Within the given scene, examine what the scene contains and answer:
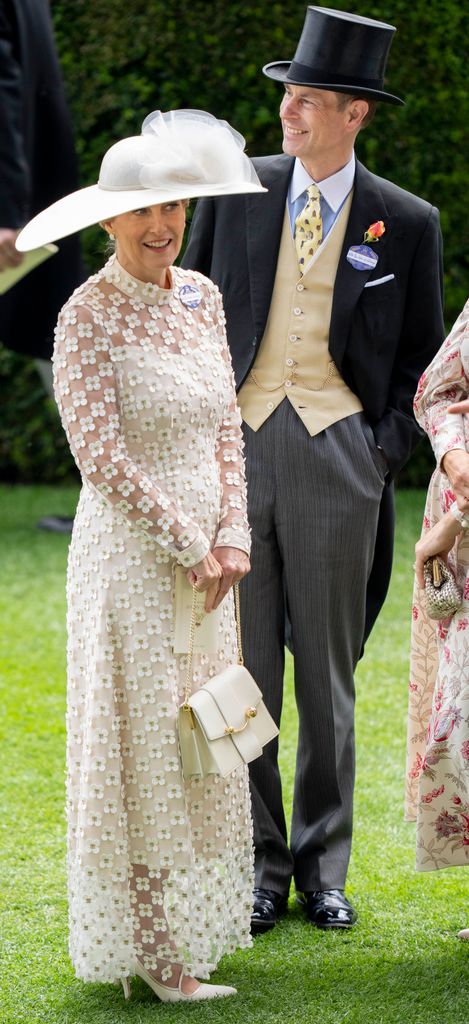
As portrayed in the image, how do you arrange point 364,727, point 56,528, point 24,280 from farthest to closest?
1. point 56,528
2. point 364,727
3. point 24,280

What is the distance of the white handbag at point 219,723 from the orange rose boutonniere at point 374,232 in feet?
3.69

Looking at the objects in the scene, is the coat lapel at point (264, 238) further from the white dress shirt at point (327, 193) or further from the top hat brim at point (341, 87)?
the top hat brim at point (341, 87)

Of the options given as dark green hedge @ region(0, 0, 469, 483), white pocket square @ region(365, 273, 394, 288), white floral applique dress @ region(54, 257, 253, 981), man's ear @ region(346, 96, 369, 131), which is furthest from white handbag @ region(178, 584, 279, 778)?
dark green hedge @ region(0, 0, 469, 483)

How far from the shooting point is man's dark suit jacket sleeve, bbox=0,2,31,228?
2.38 m

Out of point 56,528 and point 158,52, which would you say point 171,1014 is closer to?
point 56,528

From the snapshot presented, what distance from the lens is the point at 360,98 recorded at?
12.6 ft

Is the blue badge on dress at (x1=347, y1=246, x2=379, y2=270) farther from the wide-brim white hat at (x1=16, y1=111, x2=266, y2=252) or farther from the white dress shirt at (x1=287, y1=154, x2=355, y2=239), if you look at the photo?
the wide-brim white hat at (x1=16, y1=111, x2=266, y2=252)

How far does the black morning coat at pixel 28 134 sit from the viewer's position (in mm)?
2389

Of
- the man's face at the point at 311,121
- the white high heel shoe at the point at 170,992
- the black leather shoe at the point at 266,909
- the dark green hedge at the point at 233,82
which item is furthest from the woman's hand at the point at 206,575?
the dark green hedge at the point at 233,82

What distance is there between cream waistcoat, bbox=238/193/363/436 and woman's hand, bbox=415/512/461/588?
0.47 metres

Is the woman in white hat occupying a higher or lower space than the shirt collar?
lower

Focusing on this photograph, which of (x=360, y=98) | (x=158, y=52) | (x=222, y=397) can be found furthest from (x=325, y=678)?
(x=158, y=52)

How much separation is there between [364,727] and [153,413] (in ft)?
9.14

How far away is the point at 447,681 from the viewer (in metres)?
3.53
